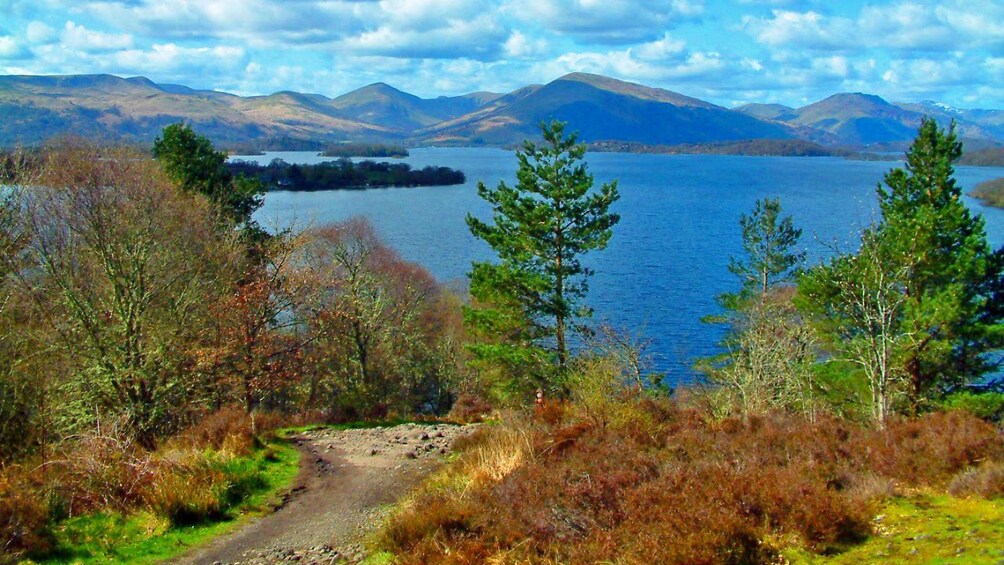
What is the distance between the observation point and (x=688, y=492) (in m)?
7.71

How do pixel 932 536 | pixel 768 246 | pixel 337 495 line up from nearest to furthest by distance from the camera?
pixel 932 536 → pixel 337 495 → pixel 768 246

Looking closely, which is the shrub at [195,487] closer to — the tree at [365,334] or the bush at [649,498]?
the bush at [649,498]

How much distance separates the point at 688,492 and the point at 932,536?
2.23 m

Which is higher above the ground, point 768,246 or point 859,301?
point 859,301

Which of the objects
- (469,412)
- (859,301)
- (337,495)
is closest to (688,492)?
(337,495)

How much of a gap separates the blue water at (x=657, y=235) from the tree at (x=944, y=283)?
264 cm

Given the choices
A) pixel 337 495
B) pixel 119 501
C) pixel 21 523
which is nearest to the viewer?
pixel 21 523

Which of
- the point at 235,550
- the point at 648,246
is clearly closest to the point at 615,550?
the point at 235,550

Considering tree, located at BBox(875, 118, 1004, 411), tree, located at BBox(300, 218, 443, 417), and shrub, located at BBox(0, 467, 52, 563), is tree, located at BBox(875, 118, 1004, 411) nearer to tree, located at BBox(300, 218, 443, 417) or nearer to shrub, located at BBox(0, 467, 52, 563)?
tree, located at BBox(300, 218, 443, 417)

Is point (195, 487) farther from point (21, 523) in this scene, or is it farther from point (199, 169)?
point (199, 169)

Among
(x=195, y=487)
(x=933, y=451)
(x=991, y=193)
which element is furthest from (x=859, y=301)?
(x=991, y=193)

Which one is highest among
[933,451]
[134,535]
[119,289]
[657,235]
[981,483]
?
[119,289]

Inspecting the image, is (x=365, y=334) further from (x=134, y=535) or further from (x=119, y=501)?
(x=134, y=535)

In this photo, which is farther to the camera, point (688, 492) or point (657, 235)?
point (657, 235)
